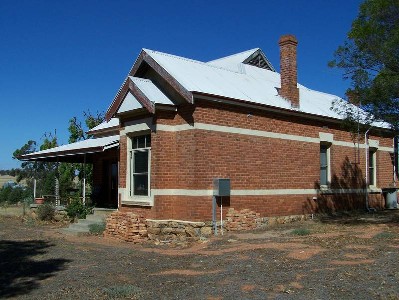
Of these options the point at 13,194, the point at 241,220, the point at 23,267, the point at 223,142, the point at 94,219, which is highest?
the point at 223,142

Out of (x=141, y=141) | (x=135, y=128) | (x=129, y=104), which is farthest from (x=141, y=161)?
(x=129, y=104)

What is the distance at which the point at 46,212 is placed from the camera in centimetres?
1994

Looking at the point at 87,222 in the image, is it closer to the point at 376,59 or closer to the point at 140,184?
the point at 140,184

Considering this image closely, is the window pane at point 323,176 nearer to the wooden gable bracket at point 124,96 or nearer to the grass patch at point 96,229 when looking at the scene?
the wooden gable bracket at point 124,96

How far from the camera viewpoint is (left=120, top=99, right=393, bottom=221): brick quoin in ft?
45.3

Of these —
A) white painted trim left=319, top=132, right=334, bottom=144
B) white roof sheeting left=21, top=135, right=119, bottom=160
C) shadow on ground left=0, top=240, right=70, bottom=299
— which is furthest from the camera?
white painted trim left=319, top=132, right=334, bottom=144

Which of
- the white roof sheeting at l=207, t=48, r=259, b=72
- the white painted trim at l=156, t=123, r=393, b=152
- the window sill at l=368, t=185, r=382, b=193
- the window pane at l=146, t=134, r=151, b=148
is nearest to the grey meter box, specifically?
the white painted trim at l=156, t=123, r=393, b=152

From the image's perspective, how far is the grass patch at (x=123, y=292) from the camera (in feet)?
23.6

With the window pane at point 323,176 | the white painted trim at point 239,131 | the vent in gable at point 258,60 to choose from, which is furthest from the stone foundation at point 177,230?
the vent in gable at point 258,60

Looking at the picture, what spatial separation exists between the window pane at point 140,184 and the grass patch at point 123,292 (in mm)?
7238

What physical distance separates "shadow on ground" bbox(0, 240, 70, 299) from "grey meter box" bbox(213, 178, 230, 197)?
482 cm

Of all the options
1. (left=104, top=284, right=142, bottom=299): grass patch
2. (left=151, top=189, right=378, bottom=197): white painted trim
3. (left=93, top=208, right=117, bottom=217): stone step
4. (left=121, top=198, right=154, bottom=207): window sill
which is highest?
(left=151, top=189, right=378, bottom=197): white painted trim

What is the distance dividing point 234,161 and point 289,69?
17.0ft

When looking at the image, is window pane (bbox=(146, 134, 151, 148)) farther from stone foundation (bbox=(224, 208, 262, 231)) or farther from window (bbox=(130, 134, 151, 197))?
stone foundation (bbox=(224, 208, 262, 231))
